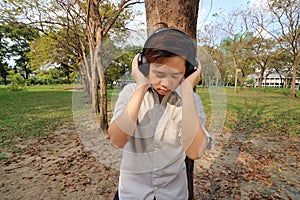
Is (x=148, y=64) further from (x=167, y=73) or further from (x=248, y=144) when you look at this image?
(x=248, y=144)

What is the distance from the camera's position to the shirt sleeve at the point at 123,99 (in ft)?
3.17

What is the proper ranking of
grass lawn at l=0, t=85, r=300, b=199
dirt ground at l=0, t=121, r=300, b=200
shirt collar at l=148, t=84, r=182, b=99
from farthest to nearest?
dirt ground at l=0, t=121, r=300, b=200 → grass lawn at l=0, t=85, r=300, b=199 → shirt collar at l=148, t=84, r=182, b=99

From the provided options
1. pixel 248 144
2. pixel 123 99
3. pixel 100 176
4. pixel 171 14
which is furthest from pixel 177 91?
pixel 248 144

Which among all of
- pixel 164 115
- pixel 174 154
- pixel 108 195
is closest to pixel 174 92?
pixel 164 115

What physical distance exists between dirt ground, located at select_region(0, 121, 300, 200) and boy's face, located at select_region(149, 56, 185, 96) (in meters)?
1.77

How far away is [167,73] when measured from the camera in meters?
0.88

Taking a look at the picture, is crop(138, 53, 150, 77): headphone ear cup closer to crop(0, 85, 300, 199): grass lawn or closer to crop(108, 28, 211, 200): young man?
crop(108, 28, 211, 200): young man

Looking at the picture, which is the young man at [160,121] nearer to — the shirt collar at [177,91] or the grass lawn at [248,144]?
the shirt collar at [177,91]

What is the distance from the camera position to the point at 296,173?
3871 mm

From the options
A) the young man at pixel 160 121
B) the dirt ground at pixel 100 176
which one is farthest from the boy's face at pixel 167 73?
Result: the dirt ground at pixel 100 176

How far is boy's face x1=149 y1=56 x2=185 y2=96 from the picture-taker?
869 mm

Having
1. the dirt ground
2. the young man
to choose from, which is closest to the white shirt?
the young man

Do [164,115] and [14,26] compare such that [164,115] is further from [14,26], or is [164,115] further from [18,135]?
[14,26]

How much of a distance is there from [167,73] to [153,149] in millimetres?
460
